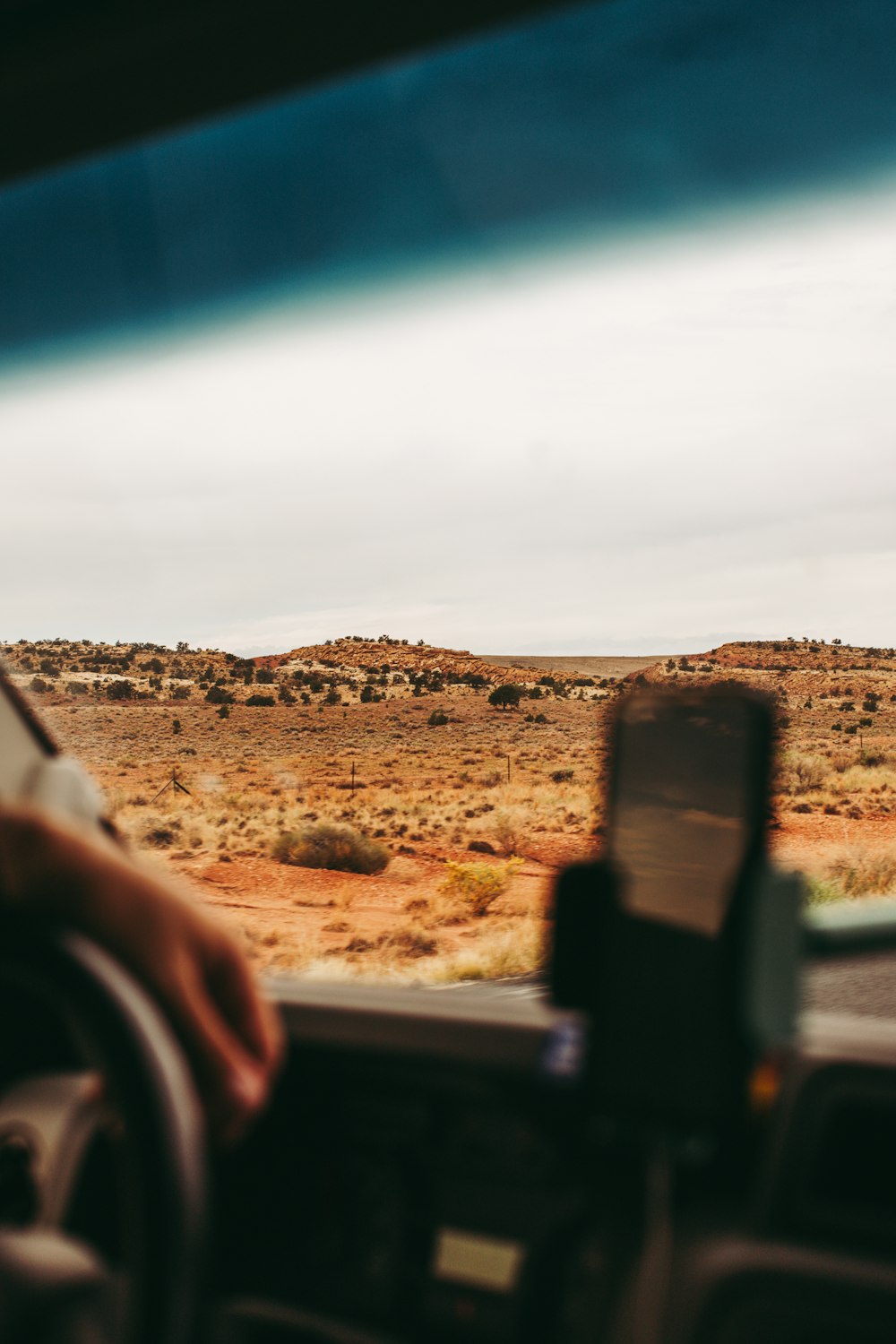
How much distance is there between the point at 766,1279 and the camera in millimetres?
1954

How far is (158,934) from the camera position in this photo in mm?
1722

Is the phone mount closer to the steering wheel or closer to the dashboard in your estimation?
the dashboard

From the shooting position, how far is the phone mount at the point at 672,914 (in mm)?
1922

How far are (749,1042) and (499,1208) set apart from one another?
656mm

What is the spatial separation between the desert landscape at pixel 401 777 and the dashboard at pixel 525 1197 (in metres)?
0.31

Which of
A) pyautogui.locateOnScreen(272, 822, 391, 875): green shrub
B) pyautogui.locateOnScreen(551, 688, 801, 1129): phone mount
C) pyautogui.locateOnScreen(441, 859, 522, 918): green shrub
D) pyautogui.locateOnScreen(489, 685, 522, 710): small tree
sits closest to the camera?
pyautogui.locateOnScreen(551, 688, 801, 1129): phone mount

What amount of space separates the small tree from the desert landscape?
7.8 inches

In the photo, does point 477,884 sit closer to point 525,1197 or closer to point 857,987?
point 857,987

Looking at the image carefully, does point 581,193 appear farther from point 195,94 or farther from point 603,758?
point 603,758

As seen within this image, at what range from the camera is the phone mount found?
192 centimetres

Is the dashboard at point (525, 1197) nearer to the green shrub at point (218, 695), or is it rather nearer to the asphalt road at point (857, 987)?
the asphalt road at point (857, 987)

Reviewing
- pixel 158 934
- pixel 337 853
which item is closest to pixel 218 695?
pixel 337 853

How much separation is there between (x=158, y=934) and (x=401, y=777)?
30.6 metres

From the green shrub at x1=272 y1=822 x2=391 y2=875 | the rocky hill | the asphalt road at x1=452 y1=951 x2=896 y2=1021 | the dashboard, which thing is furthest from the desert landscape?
the asphalt road at x1=452 y1=951 x2=896 y2=1021
